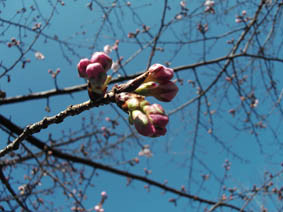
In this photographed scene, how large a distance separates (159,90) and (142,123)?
0.17 m


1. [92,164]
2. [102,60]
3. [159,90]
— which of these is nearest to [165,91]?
[159,90]

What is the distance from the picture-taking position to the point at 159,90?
847mm

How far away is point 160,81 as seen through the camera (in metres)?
0.86

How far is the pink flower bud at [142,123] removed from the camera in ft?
2.39

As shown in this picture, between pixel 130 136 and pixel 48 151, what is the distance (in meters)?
1.24

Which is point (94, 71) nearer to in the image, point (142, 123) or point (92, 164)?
point (142, 123)

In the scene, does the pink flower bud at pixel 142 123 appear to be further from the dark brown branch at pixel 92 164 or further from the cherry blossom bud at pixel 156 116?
the dark brown branch at pixel 92 164

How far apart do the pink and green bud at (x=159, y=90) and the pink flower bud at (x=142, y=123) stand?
4.6 inches

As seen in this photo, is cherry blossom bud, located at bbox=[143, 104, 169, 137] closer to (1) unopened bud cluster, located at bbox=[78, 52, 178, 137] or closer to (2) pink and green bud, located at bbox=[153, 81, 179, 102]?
(1) unopened bud cluster, located at bbox=[78, 52, 178, 137]

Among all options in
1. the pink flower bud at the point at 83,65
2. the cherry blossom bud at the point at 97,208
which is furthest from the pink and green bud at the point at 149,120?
the cherry blossom bud at the point at 97,208

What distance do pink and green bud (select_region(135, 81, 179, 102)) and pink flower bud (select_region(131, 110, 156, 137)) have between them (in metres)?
0.12

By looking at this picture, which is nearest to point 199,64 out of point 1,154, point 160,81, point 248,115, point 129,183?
point 248,115

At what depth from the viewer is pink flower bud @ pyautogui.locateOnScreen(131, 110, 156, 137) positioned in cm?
73

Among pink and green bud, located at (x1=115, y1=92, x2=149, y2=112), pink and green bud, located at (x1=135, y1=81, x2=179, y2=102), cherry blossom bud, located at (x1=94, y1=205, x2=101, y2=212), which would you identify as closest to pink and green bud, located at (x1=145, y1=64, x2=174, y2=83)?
pink and green bud, located at (x1=135, y1=81, x2=179, y2=102)
